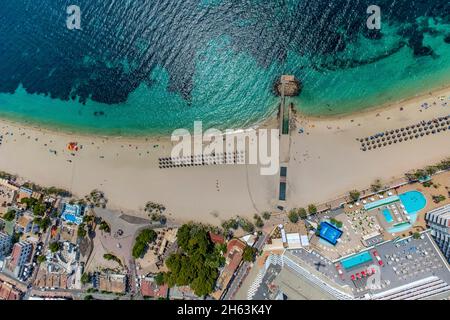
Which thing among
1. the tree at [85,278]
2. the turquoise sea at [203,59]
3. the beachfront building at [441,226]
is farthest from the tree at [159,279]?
the beachfront building at [441,226]

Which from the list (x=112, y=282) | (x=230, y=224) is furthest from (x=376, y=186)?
(x=112, y=282)

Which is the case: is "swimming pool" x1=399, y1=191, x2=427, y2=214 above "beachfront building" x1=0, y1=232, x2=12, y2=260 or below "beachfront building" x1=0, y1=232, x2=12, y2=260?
above

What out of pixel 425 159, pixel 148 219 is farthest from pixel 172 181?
pixel 425 159

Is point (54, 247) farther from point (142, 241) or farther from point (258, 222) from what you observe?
point (258, 222)

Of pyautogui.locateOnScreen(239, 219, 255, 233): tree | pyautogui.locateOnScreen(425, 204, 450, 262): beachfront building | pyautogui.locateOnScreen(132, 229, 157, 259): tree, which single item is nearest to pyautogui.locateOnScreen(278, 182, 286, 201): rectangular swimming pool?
pyautogui.locateOnScreen(239, 219, 255, 233): tree

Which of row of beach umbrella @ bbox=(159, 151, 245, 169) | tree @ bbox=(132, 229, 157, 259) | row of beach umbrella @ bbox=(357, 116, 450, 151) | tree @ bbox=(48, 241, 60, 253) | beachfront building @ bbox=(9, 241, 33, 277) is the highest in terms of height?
row of beach umbrella @ bbox=(357, 116, 450, 151)

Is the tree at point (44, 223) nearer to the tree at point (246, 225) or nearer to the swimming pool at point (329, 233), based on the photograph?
the tree at point (246, 225)

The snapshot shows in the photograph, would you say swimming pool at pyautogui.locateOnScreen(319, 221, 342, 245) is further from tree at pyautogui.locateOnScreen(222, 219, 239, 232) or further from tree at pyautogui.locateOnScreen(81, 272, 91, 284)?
tree at pyautogui.locateOnScreen(81, 272, 91, 284)

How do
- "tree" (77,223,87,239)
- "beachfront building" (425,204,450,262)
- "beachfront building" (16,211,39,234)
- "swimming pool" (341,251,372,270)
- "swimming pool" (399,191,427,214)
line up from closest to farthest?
"beachfront building" (425,204,450,262) < "swimming pool" (341,251,372,270) < "swimming pool" (399,191,427,214) < "tree" (77,223,87,239) < "beachfront building" (16,211,39,234)
